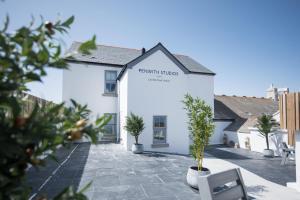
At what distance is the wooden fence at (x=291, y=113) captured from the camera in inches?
242

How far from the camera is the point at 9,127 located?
88 cm

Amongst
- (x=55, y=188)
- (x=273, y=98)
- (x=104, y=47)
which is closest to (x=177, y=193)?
(x=55, y=188)

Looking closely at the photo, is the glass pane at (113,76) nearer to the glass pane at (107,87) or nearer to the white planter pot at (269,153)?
the glass pane at (107,87)

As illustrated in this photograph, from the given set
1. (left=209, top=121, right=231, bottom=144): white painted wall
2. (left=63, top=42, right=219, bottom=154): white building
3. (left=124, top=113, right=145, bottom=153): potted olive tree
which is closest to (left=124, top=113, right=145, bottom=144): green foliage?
(left=124, top=113, right=145, bottom=153): potted olive tree

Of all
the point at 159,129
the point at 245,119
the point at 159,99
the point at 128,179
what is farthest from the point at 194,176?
the point at 245,119

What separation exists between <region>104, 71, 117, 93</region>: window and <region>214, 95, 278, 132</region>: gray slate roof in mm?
10203

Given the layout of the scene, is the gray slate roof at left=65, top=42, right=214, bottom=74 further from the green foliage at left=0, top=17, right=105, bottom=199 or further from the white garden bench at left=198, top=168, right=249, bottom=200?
the green foliage at left=0, top=17, right=105, bottom=199

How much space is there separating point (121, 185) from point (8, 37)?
656 centimetres

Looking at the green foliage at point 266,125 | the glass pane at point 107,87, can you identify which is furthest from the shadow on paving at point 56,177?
the green foliage at point 266,125

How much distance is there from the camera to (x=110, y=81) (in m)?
16.3

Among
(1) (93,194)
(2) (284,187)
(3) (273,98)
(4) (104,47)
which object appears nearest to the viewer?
(1) (93,194)

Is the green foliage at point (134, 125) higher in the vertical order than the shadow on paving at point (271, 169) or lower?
higher

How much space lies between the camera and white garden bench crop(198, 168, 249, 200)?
2.21 meters

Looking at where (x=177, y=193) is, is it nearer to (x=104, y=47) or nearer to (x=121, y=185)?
(x=121, y=185)
